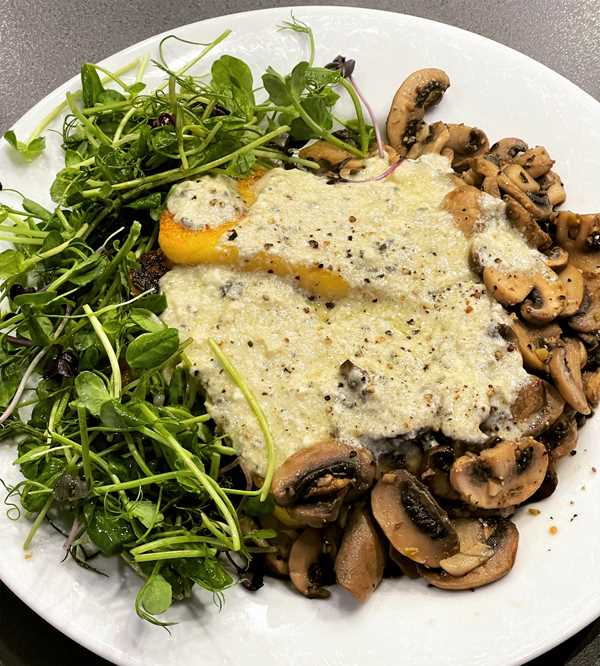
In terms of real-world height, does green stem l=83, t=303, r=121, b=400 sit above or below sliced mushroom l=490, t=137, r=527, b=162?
below

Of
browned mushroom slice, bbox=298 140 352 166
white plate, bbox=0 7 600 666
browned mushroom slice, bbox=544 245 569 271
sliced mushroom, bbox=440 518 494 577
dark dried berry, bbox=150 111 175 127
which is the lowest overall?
white plate, bbox=0 7 600 666

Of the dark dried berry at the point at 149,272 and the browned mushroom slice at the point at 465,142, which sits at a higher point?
the browned mushroom slice at the point at 465,142

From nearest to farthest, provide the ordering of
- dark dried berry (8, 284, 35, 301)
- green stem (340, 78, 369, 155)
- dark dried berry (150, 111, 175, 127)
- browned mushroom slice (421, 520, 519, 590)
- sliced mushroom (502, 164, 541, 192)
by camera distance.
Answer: browned mushroom slice (421, 520, 519, 590)
dark dried berry (8, 284, 35, 301)
sliced mushroom (502, 164, 541, 192)
dark dried berry (150, 111, 175, 127)
green stem (340, 78, 369, 155)

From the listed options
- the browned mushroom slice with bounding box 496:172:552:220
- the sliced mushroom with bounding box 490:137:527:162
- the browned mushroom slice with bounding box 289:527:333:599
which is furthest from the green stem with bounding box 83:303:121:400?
the sliced mushroom with bounding box 490:137:527:162

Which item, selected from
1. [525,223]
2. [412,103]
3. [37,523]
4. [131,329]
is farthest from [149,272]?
[525,223]

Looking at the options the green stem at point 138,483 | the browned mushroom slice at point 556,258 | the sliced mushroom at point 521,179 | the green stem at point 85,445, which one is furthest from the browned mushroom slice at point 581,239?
the green stem at point 85,445

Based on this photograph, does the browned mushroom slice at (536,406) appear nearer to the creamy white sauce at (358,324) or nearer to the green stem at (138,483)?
the creamy white sauce at (358,324)

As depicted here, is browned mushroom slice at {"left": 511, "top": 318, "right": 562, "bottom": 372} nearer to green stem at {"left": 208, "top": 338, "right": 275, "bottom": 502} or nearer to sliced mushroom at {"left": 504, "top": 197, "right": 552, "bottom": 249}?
sliced mushroom at {"left": 504, "top": 197, "right": 552, "bottom": 249}

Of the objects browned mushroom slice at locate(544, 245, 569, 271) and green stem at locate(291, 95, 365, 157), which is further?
green stem at locate(291, 95, 365, 157)
